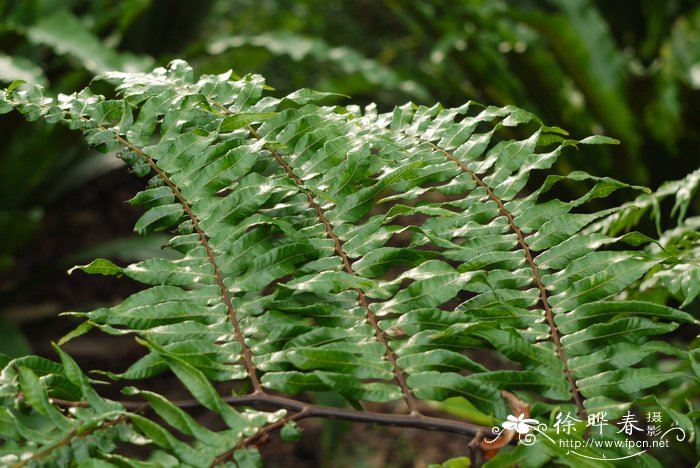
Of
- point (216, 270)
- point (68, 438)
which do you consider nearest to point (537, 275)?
point (216, 270)

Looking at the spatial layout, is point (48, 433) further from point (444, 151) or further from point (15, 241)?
point (15, 241)

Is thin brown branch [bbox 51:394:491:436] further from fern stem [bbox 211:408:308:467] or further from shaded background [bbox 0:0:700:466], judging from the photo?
shaded background [bbox 0:0:700:466]

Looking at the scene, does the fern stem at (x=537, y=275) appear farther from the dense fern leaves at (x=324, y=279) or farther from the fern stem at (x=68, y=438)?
the fern stem at (x=68, y=438)

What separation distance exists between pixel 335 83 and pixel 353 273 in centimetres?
159

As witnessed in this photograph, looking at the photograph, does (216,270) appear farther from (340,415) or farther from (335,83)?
(335,83)

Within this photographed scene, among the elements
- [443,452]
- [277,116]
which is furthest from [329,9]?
[277,116]

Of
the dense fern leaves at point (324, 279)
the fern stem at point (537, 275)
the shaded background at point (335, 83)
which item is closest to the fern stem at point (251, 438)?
the dense fern leaves at point (324, 279)

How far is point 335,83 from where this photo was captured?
221cm

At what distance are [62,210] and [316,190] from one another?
7.61 ft

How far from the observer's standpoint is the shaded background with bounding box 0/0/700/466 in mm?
1931

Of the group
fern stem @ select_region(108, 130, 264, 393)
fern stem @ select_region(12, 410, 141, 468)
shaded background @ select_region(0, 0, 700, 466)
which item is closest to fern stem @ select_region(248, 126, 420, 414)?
fern stem @ select_region(108, 130, 264, 393)

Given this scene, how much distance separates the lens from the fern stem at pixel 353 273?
65 cm

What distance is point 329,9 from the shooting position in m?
3.45

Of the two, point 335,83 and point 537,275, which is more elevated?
point 335,83
